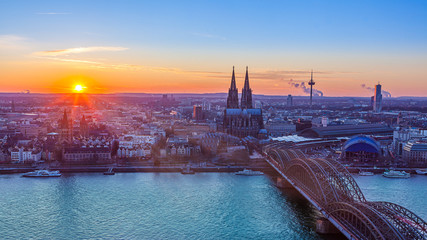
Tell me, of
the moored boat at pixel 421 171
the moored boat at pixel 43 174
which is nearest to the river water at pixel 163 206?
the moored boat at pixel 43 174

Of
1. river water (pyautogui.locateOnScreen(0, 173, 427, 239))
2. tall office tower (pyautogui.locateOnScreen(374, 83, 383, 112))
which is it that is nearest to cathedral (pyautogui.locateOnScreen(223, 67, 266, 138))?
river water (pyautogui.locateOnScreen(0, 173, 427, 239))

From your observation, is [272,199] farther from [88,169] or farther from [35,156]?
[35,156]

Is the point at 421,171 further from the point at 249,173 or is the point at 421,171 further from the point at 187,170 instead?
the point at 187,170

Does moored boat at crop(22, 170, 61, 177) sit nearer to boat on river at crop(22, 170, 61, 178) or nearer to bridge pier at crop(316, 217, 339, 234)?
boat on river at crop(22, 170, 61, 178)

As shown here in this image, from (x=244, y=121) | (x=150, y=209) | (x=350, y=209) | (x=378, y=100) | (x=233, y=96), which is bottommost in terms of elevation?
(x=150, y=209)

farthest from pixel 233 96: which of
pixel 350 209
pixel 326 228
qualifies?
pixel 350 209

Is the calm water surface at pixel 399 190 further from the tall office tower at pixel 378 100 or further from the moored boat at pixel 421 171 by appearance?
the tall office tower at pixel 378 100
